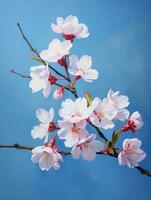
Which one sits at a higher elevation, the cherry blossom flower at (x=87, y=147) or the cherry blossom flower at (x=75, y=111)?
the cherry blossom flower at (x=75, y=111)

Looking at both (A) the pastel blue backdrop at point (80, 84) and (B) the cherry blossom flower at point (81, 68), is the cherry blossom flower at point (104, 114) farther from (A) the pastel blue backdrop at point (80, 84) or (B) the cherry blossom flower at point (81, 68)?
(A) the pastel blue backdrop at point (80, 84)

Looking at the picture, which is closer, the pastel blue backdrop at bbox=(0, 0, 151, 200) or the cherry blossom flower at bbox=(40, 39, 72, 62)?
the cherry blossom flower at bbox=(40, 39, 72, 62)

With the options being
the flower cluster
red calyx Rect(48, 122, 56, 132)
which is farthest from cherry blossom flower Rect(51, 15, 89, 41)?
red calyx Rect(48, 122, 56, 132)

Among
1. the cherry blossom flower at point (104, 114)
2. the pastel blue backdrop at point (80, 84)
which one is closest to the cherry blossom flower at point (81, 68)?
the cherry blossom flower at point (104, 114)

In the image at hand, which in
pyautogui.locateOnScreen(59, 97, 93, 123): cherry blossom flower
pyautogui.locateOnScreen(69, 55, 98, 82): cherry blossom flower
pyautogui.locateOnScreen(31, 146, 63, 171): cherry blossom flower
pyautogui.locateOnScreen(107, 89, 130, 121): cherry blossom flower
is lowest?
pyautogui.locateOnScreen(31, 146, 63, 171): cherry blossom flower

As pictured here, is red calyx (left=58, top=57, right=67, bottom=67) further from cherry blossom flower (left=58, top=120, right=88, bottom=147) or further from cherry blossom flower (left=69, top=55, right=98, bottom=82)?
cherry blossom flower (left=58, top=120, right=88, bottom=147)

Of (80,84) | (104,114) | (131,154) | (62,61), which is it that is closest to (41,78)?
(62,61)

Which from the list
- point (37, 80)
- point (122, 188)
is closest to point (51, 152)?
point (37, 80)
